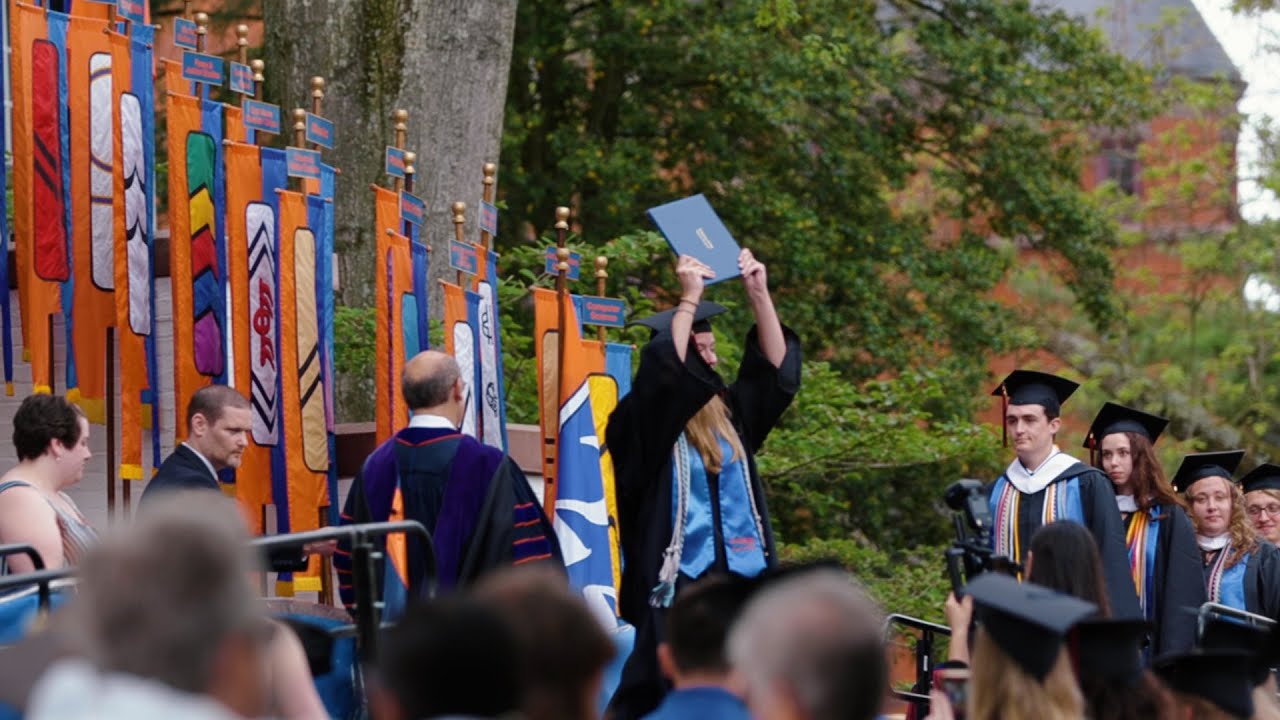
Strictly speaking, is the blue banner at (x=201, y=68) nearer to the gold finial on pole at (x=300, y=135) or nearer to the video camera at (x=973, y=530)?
the gold finial on pole at (x=300, y=135)

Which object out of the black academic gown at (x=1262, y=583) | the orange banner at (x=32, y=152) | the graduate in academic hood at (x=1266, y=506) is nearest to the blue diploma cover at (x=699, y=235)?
the black academic gown at (x=1262, y=583)

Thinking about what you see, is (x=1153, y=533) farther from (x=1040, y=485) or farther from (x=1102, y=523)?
(x=1040, y=485)

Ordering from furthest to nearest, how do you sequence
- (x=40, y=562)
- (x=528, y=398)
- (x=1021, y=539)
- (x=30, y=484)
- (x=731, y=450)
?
(x=528, y=398)
(x=1021, y=539)
(x=731, y=450)
(x=30, y=484)
(x=40, y=562)

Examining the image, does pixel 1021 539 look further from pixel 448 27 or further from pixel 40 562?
pixel 448 27

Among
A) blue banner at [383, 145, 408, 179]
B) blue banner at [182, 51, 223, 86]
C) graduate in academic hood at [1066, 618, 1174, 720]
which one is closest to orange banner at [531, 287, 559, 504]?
blue banner at [383, 145, 408, 179]

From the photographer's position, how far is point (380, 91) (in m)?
10.8

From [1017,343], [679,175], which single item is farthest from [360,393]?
[1017,343]

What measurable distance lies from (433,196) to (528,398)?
179 centimetres

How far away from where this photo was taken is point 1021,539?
754 centimetres

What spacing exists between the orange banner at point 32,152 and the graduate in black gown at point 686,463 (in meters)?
3.24

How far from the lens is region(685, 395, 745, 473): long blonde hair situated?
6.46 meters

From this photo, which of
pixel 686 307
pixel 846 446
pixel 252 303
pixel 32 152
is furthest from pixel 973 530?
pixel 846 446

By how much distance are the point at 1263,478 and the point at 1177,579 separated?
5.78ft

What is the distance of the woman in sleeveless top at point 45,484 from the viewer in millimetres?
5855
